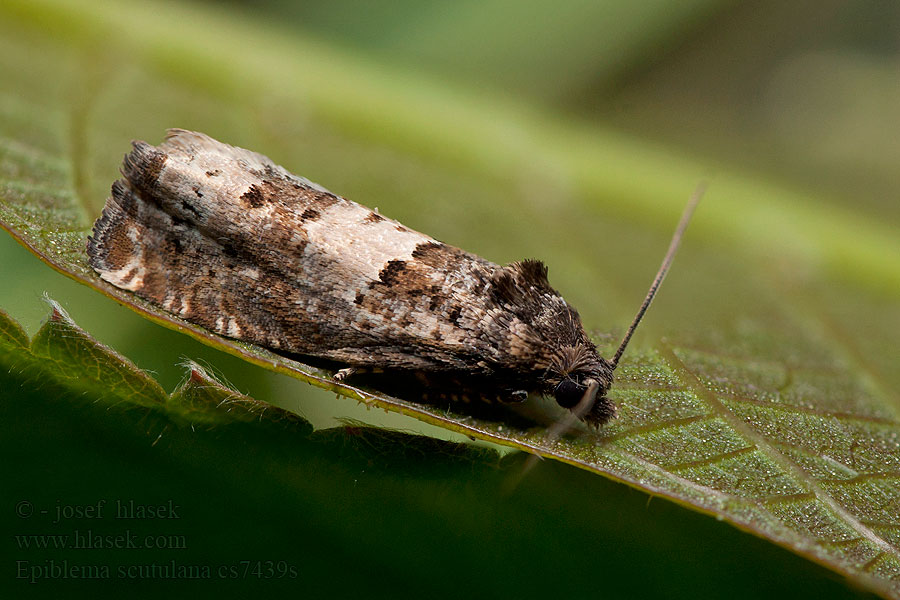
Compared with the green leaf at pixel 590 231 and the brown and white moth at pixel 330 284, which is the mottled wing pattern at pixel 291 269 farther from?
the green leaf at pixel 590 231

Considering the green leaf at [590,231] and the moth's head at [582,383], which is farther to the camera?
the moth's head at [582,383]

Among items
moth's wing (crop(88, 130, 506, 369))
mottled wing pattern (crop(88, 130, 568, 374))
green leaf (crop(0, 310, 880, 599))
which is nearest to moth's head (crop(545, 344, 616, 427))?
mottled wing pattern (crop(88, 130, 568, 374))

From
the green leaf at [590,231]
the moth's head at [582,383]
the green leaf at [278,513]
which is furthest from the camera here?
the moth's head at [582,383]

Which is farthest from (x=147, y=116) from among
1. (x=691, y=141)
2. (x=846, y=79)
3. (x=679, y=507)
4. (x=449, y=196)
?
(x=846, y=79)

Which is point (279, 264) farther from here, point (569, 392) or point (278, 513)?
point (569, 392)

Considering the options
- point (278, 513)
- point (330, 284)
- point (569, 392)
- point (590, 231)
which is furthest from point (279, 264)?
point (590, 231)

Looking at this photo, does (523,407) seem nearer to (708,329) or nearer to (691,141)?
(708,329)

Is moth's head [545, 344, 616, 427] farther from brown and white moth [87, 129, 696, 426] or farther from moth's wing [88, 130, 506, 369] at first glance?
moth's wing [88, 130, 506, 369]

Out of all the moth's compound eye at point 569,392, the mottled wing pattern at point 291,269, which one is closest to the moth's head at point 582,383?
the moth's compound eye at point 569,392
